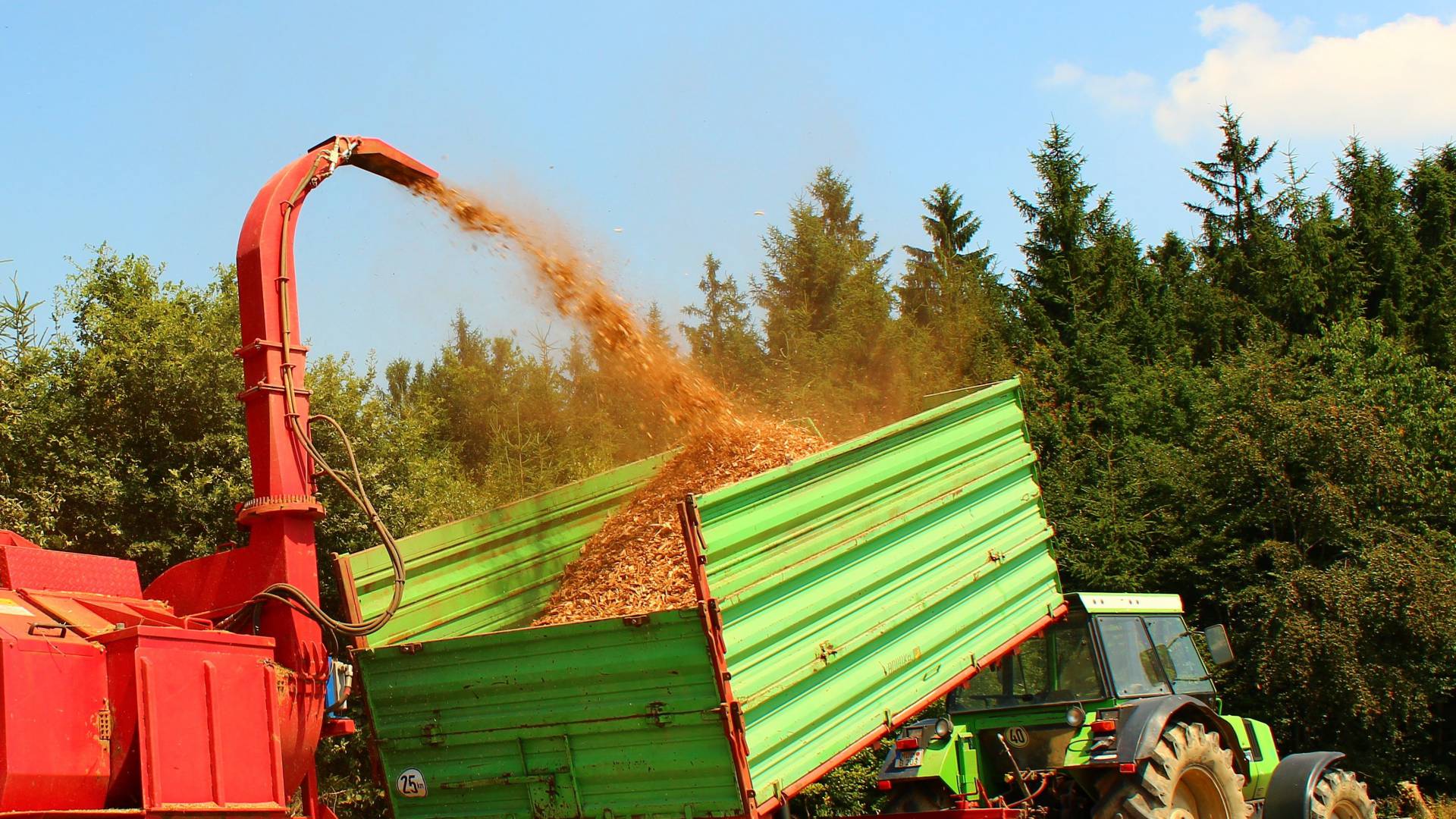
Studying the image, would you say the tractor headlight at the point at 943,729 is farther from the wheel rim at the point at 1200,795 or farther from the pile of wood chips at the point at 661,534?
the pile of wood chips at the point at 661,534

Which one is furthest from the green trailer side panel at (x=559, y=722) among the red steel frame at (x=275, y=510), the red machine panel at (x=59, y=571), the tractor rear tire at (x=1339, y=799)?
the tractor rear tire at (x=1339, y=799)

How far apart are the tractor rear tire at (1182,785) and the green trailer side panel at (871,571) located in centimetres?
97

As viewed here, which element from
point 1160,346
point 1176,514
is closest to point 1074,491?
point 1176,514

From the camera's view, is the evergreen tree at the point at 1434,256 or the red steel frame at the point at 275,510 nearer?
the red steel frame at the point at 275,510

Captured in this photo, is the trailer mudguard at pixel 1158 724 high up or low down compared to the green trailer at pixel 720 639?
down

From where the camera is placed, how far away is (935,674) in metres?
5.91

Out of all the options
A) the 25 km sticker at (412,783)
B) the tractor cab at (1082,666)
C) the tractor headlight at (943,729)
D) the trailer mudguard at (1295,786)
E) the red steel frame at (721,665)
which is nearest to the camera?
the red steel frame at (721,665)

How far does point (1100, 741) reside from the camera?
6.59 meters

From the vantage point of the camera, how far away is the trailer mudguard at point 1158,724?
6320 mm

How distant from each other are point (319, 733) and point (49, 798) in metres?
1.29

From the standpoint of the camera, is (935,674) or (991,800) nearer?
(935,674)

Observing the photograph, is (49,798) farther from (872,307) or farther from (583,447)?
(872,307)

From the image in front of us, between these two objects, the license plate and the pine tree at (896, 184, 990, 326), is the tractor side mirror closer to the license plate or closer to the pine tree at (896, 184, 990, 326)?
the license plate

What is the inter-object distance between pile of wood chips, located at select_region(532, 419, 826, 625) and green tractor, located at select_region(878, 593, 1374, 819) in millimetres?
1829
